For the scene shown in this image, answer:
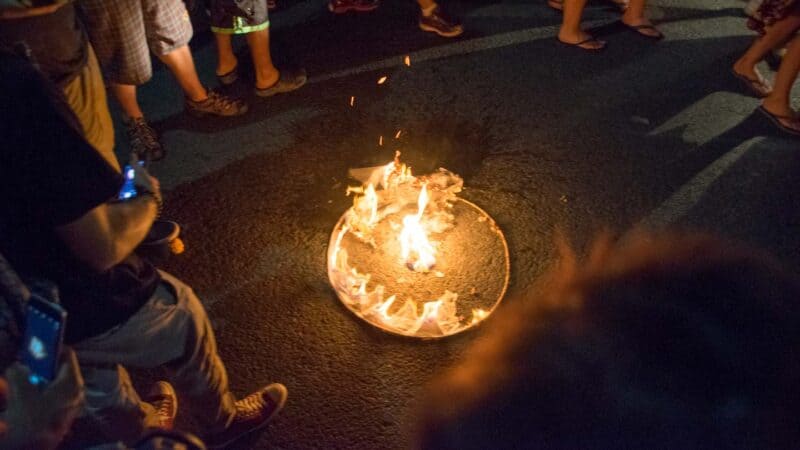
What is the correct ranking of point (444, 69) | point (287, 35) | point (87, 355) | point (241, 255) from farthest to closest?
point (287, 35)
point (444, 69)
point (241, 255)
point (87, 355)

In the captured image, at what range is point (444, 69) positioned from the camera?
5598mm

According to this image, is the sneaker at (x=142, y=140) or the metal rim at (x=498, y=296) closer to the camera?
the metal rim at (x=498, y=296)

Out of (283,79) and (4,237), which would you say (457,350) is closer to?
(4,237)

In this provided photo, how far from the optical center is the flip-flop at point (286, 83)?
16.9ft

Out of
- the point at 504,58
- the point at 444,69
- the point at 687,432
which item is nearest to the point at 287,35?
the point at 444,69

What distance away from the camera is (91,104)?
312 centimetres

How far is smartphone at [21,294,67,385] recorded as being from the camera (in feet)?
5.36

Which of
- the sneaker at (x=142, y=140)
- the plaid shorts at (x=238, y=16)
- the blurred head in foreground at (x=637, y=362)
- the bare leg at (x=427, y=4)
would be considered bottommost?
the blurred head in foreground at (x=637, y=362)

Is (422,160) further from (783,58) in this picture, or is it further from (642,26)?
(783,58)

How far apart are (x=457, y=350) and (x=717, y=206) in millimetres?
2677

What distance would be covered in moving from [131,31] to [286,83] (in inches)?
66.2

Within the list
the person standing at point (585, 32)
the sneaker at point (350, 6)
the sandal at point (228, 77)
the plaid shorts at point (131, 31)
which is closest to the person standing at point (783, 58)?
the person standing at point (585, 32)

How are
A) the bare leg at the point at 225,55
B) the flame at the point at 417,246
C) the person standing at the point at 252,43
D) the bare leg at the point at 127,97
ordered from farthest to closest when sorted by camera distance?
the bare leg at the point at 225,55 < the person standing at the point at 252,43 < the bare leg at the point at 127,97 < the flame at the point at 417,246

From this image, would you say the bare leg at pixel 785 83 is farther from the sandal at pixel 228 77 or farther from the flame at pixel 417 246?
the sandal at pixel 228 77
